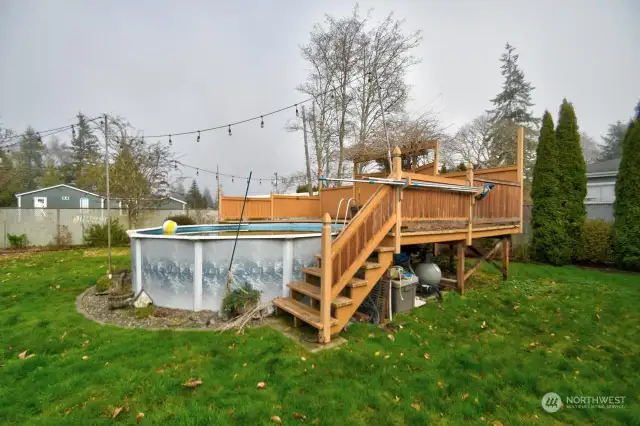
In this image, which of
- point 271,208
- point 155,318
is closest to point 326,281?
point 155,318

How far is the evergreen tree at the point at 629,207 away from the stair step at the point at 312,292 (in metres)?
8.62

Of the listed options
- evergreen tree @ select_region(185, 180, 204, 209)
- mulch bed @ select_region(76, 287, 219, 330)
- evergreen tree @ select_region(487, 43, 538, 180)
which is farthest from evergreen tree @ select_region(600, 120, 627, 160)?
evergreen tree @ select_region(185, 180, 204, 209)

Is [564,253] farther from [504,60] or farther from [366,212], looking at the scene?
[504,60]

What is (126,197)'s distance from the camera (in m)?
13.1

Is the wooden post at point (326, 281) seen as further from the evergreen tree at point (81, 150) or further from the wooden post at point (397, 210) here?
the evergreen tree at point (81, 150)

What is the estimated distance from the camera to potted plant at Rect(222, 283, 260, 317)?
4.00 m

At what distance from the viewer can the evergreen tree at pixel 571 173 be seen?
816cm

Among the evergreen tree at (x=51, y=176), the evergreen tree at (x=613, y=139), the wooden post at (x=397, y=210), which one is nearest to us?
the wooden post at (x=397, y=210)

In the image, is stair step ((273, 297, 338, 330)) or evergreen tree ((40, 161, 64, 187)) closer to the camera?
stair step ((273, 297, 338, 330))

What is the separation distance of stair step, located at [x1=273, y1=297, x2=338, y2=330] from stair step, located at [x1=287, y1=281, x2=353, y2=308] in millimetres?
199

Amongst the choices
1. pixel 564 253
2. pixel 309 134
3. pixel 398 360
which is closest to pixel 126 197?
pixel 309 134

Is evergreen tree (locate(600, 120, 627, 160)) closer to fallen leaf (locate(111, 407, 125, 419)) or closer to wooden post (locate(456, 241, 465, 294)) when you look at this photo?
wooden post (locate(456, 241, 465, 294))

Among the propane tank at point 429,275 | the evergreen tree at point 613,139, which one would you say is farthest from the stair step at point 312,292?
the evergreen tree at point 613,139

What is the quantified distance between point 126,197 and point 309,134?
10.3 m
